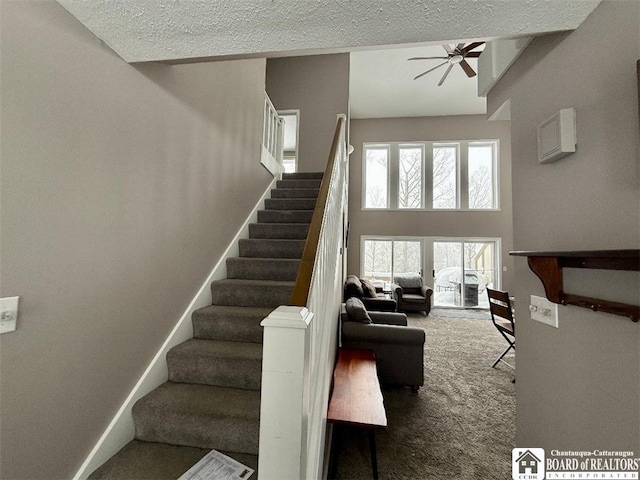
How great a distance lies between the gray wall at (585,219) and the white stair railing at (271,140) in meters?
2.87

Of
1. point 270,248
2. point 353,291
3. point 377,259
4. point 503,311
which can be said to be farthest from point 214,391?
point 377,259

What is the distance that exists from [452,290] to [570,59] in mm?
6827

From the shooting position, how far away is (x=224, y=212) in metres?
2.60

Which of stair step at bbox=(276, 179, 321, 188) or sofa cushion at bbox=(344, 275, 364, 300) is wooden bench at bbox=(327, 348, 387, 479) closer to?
sofa cushion at bbox=(344, 275, 364, 300)

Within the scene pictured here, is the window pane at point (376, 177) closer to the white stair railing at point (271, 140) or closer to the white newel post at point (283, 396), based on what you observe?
the white stair railing at point (271, 140)

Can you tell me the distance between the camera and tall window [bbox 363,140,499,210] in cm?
718

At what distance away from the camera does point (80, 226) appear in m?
1.22

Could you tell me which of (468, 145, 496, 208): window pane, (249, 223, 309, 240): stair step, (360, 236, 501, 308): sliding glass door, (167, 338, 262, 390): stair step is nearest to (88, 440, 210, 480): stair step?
(167, 338, 262, 390): stair step

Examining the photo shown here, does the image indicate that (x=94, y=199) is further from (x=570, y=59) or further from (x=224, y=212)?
(x=570, y=59)

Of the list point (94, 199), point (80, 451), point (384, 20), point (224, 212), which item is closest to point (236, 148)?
point (224, 212)

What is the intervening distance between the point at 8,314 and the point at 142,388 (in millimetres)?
848

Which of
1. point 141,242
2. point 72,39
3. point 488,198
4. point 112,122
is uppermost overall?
point 488,198

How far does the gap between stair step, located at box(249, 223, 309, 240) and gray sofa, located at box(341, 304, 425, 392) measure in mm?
1124

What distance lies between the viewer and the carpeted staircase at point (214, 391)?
134cm
